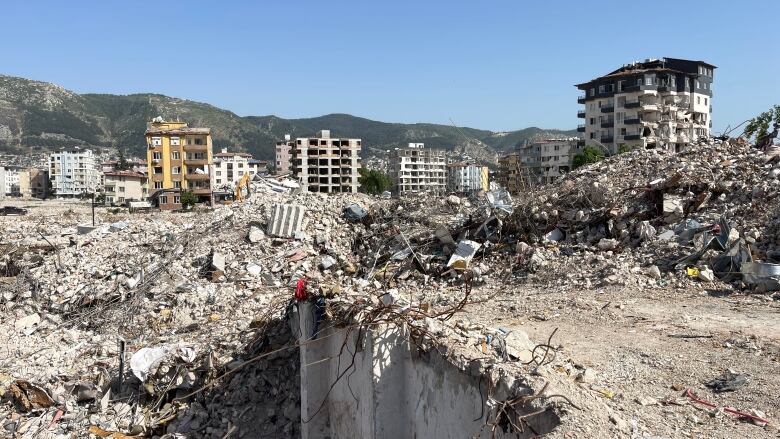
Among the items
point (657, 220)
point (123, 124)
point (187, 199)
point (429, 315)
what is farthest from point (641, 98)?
point (123, 124)

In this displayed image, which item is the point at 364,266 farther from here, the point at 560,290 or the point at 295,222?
the point at 560,290

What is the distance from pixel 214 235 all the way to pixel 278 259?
5.96ft

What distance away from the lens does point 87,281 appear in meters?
11.2

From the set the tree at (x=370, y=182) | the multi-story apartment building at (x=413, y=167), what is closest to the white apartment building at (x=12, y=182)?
the multi-story apartment building at (x=413, y=167)

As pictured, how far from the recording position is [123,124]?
158000mm

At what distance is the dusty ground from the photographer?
12.5 ft

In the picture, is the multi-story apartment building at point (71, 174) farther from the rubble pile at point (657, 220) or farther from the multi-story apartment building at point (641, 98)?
the rubble pile at point (657, 220)

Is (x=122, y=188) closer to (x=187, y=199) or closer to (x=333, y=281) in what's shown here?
(x=187, y=199)

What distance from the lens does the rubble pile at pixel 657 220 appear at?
8398 millimetres

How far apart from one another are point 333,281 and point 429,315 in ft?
15.5

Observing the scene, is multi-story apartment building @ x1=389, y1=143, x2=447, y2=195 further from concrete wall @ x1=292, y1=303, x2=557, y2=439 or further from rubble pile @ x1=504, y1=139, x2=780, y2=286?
concrete wall @ x1=292, y1=303, x2=557, y2=439

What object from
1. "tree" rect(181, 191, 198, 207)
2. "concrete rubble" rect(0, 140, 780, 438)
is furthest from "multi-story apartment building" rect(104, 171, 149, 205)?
"concrete rubble" rect(0, 140, 780, 438)

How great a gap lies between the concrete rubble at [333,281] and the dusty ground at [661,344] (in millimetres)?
331

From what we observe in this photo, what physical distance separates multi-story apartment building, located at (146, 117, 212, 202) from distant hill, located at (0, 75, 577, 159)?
90636mm
